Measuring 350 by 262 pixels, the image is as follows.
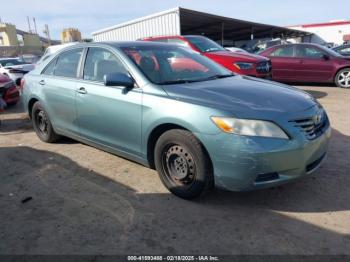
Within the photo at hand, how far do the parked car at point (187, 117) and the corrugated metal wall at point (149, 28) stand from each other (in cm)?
1460

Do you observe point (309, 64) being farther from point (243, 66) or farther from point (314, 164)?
point (314, 164)

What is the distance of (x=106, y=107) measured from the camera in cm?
402

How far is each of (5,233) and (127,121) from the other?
163cm

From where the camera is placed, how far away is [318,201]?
341 cm

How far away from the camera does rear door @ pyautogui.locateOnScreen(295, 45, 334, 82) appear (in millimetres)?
10385

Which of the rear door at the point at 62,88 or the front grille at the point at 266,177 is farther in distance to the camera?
the rear door at the point at 62,88

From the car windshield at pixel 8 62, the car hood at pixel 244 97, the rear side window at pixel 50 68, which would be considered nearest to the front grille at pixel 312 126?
the car hood at pixel 244 97

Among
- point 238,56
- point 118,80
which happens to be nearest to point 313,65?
point 238,56

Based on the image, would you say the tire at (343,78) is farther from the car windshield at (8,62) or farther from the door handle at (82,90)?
the car windshield at (8,62)

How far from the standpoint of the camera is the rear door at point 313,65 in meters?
10.4

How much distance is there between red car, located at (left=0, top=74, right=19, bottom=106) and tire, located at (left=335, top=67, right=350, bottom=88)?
31.0 ft

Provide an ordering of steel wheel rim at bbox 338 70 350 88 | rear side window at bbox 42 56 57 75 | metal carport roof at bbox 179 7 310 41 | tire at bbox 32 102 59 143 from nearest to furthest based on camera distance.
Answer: rear side window at bbox 42 56 57 75
tire at bbox 32 102 59 143
steel wheel rim at bbox 338 70 350 88
metal carport roof at bbox 179 7 310 41

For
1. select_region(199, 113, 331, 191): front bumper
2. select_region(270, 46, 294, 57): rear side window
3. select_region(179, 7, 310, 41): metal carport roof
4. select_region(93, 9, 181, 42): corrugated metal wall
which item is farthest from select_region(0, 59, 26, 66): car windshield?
select_region(199, 113, 331, 191): front bumper

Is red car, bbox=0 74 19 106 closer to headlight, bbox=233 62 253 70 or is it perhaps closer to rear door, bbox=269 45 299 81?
headlight, bbox=233 62 253 70
